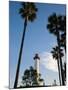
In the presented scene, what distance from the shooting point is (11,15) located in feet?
10.3

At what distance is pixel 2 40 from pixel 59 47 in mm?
705

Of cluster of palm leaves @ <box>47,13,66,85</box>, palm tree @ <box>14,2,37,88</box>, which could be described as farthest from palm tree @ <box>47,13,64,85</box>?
palm tree @ <box>14,2,37,88</box>

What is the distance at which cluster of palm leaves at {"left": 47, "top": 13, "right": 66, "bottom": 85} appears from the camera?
10.6 feet

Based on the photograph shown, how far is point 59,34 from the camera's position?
327 centimetres

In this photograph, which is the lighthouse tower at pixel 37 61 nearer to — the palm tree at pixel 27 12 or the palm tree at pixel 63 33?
the palm tree at pixel 27 12

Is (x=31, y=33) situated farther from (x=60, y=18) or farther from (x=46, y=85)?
(x=46, y=85)

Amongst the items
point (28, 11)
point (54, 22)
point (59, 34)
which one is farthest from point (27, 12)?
point (59, 34)

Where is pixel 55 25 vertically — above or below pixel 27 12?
below

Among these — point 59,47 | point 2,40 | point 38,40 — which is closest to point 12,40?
point 2,40

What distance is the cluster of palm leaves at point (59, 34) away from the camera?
323 centimetres

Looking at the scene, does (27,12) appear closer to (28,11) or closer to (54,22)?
(28,11)

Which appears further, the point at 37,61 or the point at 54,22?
the point at 54,22

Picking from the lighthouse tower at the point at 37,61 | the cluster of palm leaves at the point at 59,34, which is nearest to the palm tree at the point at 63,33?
the cluster of palm leaves at the point at 59,34

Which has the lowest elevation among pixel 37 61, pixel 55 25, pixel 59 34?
pixel 37 61
